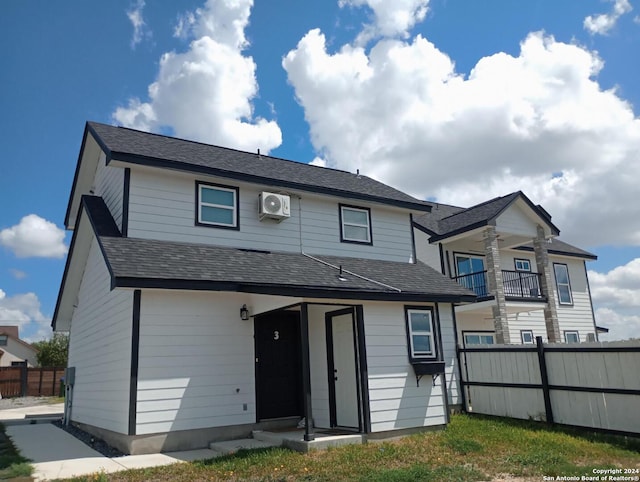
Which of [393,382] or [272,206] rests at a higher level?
[272,206]

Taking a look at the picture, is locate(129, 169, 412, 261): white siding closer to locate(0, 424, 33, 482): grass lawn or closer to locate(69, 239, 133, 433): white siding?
locate(69, 239, 133, 433): white siding

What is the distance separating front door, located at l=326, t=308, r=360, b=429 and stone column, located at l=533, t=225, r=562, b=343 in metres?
11.0

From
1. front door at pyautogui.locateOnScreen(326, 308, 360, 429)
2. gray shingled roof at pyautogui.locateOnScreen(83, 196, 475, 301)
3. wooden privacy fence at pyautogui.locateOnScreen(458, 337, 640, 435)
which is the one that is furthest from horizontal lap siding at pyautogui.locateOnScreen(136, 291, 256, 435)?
wooden privacy fence at pyautogui.locateOnScreen(458, 337, 640, 435)

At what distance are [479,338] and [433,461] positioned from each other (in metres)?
11.7

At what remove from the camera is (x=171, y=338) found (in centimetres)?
930

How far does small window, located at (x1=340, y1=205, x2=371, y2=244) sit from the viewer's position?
13297mm

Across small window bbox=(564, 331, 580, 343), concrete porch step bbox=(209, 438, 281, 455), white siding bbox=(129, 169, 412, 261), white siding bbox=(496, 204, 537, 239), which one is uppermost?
white siding bbox=(496, 204, 537, 239)

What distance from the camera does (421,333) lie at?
1083 centimetres

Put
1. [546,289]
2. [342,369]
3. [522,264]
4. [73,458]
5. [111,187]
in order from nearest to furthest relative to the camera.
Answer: [73,458] → [342,369] → [111,187] → [546,289] → [522,264]

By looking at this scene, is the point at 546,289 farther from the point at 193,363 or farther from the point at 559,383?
the point at 193,363

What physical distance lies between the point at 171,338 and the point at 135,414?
1.44m

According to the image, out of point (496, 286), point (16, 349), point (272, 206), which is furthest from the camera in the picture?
point (16, 349)

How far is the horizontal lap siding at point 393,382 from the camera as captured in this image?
966 centimetres

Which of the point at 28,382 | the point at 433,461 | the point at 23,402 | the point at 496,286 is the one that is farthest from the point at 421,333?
the point at 28,382
